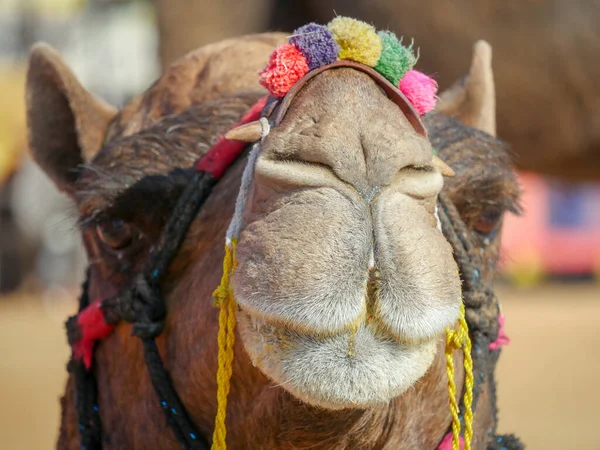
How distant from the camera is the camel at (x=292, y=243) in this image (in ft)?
7.45

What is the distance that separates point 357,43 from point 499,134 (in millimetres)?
5800

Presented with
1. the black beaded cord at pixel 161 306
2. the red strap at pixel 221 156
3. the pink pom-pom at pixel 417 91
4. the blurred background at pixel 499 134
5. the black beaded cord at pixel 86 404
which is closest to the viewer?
the pink pom-pom at pixel 417 91

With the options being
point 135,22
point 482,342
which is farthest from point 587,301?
point 482,342

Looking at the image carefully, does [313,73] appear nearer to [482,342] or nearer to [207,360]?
[207,360]

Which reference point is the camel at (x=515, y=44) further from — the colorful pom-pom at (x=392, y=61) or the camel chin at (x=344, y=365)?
the camel chin at (x=344, y=365)

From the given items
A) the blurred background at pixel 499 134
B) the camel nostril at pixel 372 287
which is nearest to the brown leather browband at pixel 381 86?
the camel nostril at pixel 372 287

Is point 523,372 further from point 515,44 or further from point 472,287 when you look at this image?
point 472,287

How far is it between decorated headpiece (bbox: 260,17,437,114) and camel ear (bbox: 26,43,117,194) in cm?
174

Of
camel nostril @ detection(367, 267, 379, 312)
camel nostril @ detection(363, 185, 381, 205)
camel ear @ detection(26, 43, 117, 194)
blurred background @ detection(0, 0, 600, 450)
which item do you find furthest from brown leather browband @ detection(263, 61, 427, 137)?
camel ear @ detection(26, 43, 117, 194)

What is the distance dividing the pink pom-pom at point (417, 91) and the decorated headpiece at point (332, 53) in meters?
0.03

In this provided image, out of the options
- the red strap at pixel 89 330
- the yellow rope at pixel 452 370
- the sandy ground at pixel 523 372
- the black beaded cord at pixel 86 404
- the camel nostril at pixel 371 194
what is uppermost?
the camel nostril at pixel 371 194

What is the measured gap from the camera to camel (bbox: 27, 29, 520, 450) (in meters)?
2.27

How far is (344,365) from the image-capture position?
2268 millimetres

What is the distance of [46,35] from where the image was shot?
2427cm
